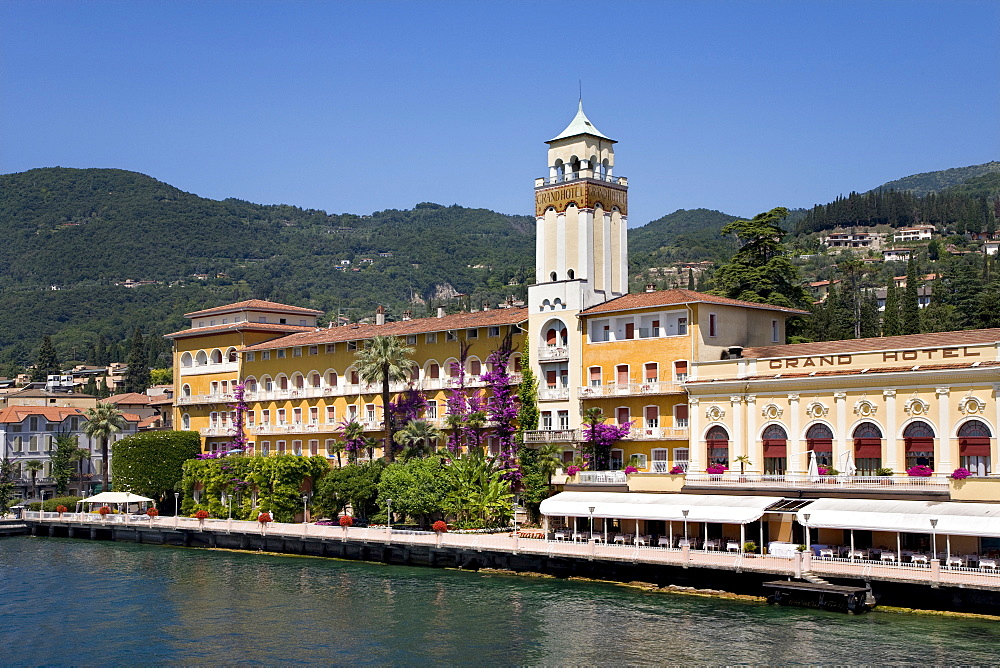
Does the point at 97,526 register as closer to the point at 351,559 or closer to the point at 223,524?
the point at 223,524

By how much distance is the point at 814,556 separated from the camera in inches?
1997

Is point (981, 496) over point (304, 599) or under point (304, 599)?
over

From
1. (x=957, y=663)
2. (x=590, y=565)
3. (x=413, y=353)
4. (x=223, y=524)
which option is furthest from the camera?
(x=413, y=353)

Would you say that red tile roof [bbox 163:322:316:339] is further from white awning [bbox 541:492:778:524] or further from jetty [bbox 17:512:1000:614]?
white awning [bbox 541:492:778:524]

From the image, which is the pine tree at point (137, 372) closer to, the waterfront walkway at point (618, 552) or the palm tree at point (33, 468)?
the palm tree at point (33, 468)

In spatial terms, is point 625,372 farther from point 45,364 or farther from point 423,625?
point 45,364

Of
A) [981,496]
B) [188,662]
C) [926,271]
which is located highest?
[926,271]

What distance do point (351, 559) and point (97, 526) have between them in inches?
970

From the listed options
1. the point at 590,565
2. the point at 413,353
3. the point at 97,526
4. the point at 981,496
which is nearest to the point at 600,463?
the point at 590,565

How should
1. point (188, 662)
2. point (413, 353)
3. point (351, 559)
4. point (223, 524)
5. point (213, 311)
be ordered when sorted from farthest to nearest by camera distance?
point (213, 311)
point (413, 353)
point (223, 524)
point (351, 559)
point (188, 662)

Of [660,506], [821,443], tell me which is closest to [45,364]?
[660,506]

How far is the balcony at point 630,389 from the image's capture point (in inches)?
2559

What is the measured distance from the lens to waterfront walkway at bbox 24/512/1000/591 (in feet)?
147

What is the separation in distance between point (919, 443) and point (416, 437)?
106 ft
